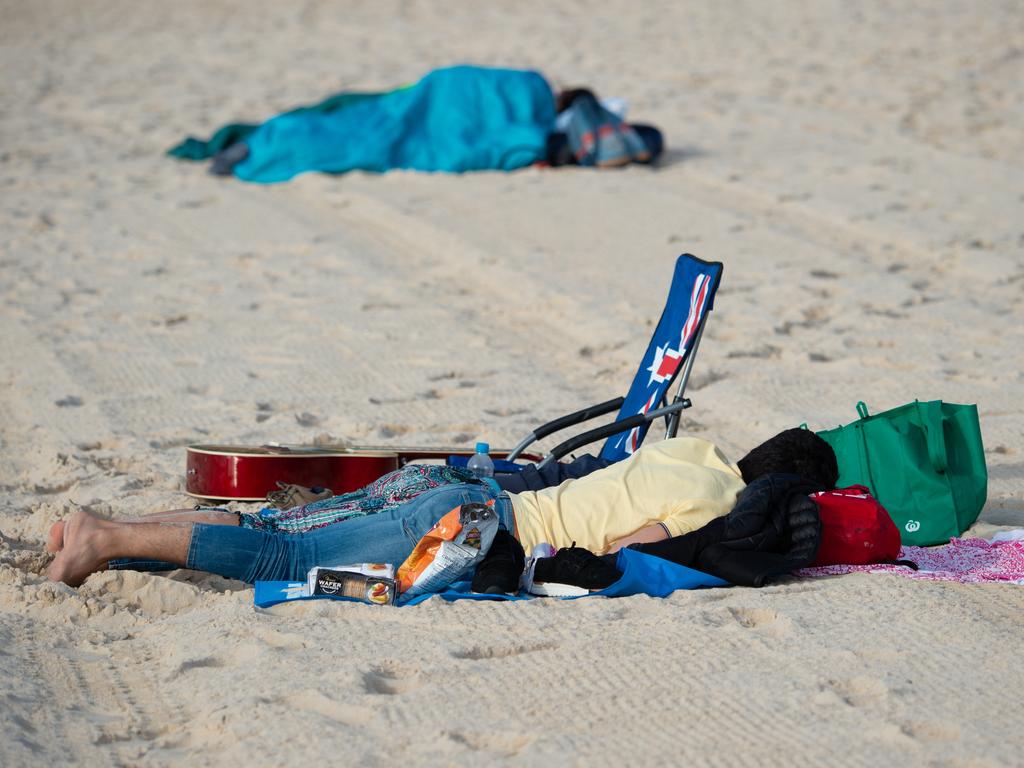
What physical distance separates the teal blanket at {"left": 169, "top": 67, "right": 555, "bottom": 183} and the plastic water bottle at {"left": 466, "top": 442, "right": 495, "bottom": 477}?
17.2 feet

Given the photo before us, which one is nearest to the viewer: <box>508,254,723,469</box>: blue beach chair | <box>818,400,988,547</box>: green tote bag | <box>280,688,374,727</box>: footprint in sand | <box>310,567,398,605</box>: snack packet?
<box>280,688,374,727</box>: footprint in sand

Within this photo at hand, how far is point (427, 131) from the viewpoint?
369 inches

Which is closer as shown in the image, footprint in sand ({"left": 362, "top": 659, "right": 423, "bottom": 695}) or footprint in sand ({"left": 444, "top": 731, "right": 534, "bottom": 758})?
footprint in sand ({"left": 444, "top": 731, "right": 534, "bottom": 758})

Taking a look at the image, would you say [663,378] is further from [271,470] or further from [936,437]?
[271,470]

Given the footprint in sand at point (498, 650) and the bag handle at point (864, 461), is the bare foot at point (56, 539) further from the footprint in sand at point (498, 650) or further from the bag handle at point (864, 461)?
the bag handle at point (864, 461)

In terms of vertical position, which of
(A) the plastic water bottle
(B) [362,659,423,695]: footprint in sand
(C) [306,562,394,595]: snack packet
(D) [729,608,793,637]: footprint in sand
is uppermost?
(A) the plastic water bottle

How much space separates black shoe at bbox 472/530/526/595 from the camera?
10.8 feet

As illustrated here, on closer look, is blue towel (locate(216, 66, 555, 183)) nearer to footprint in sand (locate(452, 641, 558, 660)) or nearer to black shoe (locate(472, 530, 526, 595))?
black shoe (locate(472, 530, 526, 595))

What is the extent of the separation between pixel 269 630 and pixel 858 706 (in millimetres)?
1351

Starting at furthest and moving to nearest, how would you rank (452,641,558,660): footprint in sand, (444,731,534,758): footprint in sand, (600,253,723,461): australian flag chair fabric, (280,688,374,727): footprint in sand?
(600,253,723,461): australian flag chair fabric < (452,641,558,660): footprint in sand < (280,688,374,727): footprint in sand < (444,731,534,758): footprint in sand

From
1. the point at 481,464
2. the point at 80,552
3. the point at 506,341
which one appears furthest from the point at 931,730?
Answer: the point at 506,341

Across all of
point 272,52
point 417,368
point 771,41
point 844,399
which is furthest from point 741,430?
point 272,52

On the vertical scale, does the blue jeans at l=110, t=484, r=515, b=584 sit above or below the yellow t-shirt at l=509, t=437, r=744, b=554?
below

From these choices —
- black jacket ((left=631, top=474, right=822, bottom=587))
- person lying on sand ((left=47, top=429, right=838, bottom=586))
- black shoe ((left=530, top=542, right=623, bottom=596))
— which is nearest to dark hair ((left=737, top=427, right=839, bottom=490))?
person lying on sand ((left=47, top=429, right=838, bottom=586))
